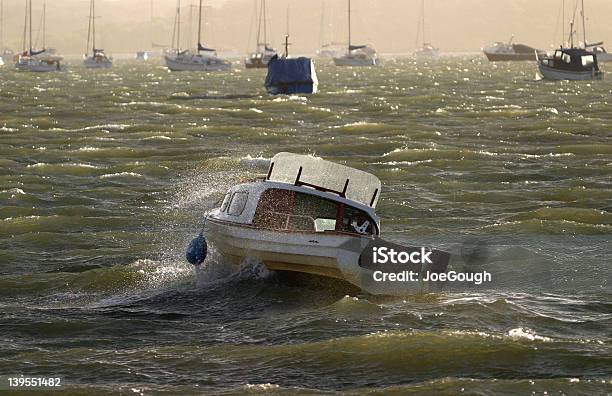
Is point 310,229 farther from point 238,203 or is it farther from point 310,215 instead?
point 238,203

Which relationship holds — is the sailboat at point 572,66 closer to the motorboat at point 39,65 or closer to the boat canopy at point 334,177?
the motorboat at point 39,65

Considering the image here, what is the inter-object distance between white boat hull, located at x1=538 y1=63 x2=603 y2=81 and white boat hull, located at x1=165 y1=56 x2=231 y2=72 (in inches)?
2602

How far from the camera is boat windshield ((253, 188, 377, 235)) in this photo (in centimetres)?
2512

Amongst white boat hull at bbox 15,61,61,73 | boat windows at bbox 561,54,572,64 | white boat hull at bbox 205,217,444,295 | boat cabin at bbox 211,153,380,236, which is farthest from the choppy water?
white boat hull at bbox 15,61,61,73

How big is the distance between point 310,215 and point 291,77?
75.2 meters

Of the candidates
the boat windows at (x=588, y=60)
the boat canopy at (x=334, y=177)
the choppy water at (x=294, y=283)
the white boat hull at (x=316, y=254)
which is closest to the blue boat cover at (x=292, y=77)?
the choppy water at (x=294, y=283)

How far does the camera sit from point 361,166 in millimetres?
48531

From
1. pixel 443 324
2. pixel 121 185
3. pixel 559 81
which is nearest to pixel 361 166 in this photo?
pixel 121 185

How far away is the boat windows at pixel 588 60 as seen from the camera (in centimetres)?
12243

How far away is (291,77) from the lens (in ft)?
327

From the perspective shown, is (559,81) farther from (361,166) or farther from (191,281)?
(191,281)

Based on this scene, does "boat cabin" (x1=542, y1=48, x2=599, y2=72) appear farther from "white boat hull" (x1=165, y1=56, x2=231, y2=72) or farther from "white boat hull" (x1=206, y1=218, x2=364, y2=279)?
"white boat hull" (x1=206, y1=218, x2=364, y2=279)

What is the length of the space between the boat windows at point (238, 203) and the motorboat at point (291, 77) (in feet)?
239

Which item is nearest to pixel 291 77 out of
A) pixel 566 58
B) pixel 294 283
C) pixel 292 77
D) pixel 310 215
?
pixel 292 77
